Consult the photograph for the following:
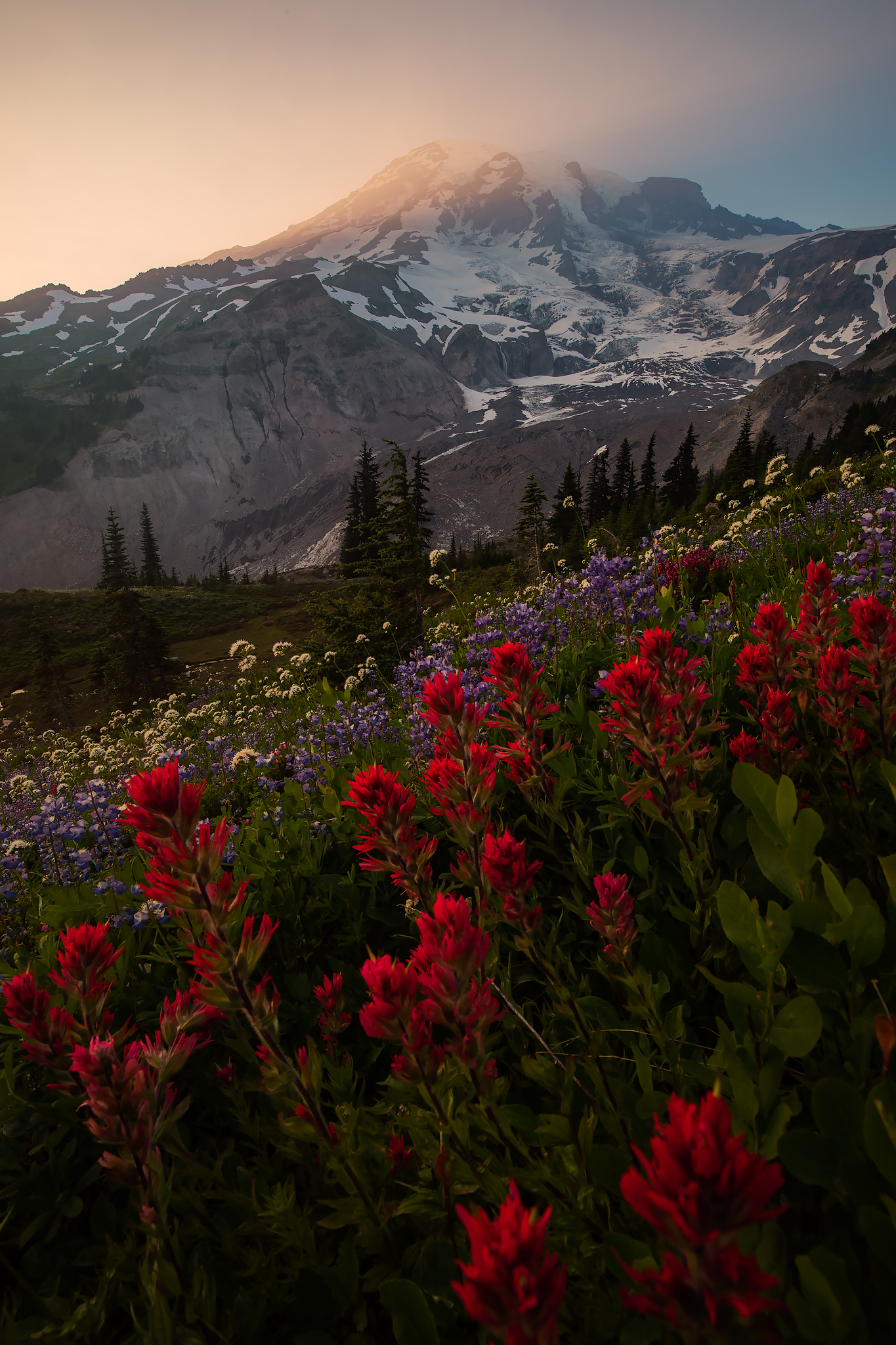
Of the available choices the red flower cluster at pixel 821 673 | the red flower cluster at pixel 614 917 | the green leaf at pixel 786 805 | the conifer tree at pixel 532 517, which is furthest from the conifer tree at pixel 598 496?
the red flower cluster at pixel 614 917

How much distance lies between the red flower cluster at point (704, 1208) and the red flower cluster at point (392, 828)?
0.98 meters

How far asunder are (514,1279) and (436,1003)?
0.59 meters

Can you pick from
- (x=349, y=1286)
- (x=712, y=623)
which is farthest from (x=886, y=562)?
(x=349, y=1286)

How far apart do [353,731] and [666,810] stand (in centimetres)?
355

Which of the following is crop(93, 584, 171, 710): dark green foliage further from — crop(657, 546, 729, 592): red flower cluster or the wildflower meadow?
the wildflower meadow

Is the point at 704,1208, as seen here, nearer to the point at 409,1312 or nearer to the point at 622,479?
the point at 409,1312

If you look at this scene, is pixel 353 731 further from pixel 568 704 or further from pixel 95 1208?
pixel 95 1208

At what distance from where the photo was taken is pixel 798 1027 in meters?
1.26

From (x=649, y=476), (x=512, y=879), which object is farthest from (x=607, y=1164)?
(x=649, y=476)

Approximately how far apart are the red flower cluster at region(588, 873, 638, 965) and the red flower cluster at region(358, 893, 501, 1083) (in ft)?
1.46

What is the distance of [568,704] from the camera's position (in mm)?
3459

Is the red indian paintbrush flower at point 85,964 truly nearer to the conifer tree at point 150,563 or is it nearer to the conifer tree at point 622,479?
the conifer tree at point 622,479

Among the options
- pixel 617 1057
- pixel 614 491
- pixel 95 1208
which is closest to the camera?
pixel 617 1057

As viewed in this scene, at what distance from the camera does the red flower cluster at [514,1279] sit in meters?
0.70
